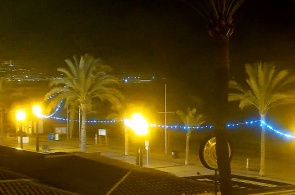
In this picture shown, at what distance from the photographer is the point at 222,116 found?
9.73 m

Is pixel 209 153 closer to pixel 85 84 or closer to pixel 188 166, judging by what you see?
pixel 188 166

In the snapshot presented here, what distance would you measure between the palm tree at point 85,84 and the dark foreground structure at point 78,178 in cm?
2814

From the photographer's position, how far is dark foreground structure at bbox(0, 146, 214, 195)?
8750 mm

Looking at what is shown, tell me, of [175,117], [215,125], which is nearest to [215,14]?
[215,125]

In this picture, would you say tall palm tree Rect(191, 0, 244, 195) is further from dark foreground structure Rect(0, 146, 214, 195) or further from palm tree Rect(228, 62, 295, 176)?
palm tree Rect(228, 62, 295, 176)

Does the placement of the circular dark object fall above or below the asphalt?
above

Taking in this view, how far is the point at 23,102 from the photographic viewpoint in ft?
140

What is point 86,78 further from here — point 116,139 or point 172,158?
point 116,139

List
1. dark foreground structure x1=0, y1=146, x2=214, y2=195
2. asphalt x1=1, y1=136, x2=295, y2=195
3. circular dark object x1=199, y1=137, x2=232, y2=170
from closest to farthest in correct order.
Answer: dark foreground structure x1=0, y1=146, x2=214, y2=195 → circular dark object x1=199, y1=137, x2=232, y2=170 → asphalt x1=1, y1=136, x2=295, y2=195

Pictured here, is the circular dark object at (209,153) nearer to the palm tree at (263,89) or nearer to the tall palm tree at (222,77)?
the tall palm tree at (222,77)

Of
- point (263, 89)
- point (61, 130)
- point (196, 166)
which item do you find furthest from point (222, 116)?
point (61, 130)

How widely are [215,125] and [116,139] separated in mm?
53259

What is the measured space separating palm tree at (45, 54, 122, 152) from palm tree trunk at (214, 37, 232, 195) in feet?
99.8

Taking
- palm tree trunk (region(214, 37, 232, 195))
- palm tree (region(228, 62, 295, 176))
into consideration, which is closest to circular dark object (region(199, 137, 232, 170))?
palm tree trunk (region(214, 37, 232, 195))
